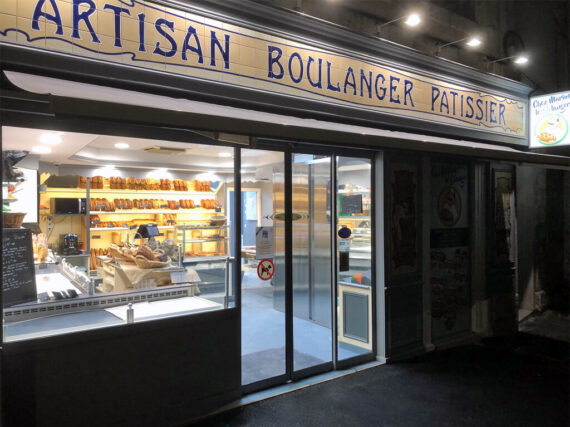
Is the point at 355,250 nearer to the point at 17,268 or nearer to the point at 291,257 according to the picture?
the point at 291,257

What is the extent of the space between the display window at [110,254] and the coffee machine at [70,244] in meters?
0.02

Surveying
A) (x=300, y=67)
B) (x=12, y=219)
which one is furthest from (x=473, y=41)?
(x=12, y=219)

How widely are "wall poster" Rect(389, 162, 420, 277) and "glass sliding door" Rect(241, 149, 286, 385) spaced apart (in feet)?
5.02

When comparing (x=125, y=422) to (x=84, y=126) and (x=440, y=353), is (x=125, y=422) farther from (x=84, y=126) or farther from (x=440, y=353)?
(x=440, y=353)

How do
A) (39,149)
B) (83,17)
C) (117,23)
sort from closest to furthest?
(83,17)
(117,23)
(39,149)

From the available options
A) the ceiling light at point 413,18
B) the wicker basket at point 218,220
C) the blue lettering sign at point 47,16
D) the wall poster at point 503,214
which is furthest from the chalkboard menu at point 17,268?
the wall poster at point 503,214

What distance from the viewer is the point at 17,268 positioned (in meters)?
3.32

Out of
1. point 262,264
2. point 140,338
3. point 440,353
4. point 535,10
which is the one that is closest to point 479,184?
point 440,353

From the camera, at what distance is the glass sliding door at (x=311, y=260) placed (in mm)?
5035

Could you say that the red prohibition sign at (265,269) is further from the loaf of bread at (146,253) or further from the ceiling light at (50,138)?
the ceiling light at (50,138)

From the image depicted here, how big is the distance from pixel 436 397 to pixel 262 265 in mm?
2262

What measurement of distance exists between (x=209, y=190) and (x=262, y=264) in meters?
1.15

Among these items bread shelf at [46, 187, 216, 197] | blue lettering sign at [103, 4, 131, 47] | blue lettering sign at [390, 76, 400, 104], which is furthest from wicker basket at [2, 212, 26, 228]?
blue lettering sign at [390, 76, 400, 104]

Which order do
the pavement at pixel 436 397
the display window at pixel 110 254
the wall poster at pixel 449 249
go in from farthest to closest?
the wall poster at pixel 449 249 < the pavement at pixel 436 397 < the display window at pixel 110 254
